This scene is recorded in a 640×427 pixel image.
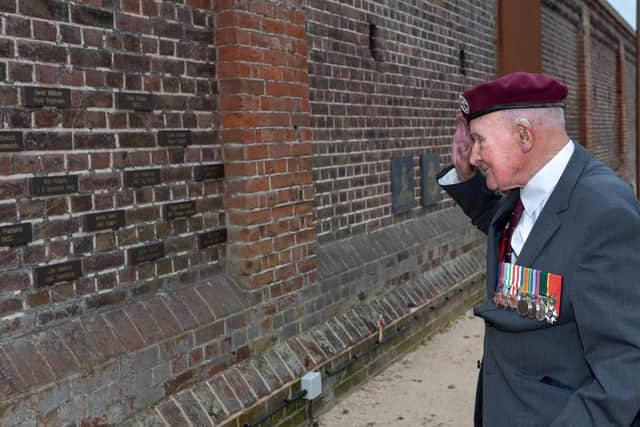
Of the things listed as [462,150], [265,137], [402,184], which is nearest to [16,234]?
[265,137]

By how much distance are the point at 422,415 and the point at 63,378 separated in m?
2.76

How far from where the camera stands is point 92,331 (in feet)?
10.1

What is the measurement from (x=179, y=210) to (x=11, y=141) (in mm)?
1089

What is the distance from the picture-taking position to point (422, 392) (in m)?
5.17

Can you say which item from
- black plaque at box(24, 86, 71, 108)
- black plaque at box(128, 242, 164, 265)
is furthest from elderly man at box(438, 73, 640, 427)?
black plaque at box(128, 242, 164, 265)

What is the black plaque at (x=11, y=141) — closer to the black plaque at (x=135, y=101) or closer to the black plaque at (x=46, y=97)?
the black plaque at (x=46, y=97)

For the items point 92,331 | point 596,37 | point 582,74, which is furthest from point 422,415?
point 596,37

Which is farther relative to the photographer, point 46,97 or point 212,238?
point 212,238

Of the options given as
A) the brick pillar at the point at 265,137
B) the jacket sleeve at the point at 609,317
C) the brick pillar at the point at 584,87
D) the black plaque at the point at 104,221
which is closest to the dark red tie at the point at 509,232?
the jacket sleeve at the point at 609,317

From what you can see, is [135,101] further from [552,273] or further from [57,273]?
[552,273]

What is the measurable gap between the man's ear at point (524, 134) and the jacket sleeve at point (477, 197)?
0.50m

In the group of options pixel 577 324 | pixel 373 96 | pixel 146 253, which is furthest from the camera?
pixel 373 96

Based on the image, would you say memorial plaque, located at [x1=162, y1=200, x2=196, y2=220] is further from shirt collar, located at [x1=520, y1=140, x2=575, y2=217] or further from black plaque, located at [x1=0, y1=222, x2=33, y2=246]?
shirt collar, located at [x1=520, y1=140, x2=575, y2=217]

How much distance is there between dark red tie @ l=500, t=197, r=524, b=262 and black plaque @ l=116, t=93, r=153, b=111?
2.02m
